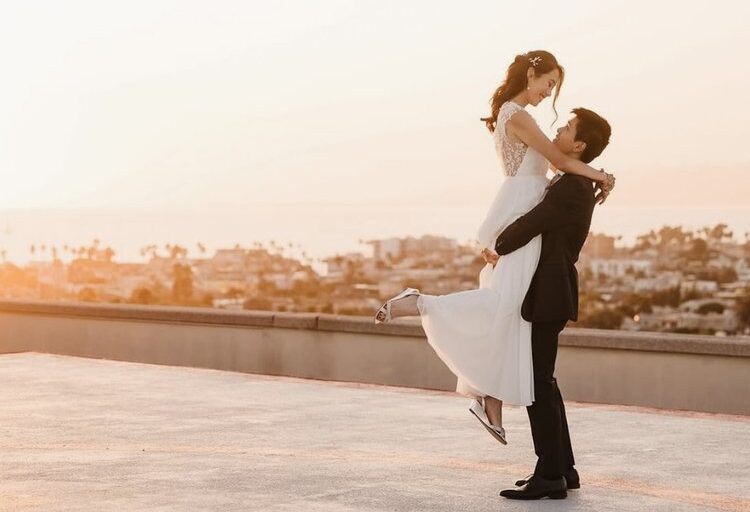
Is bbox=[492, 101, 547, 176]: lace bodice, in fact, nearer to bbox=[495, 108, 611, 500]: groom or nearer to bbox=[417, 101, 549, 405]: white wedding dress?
bbox=[417, 101, 549, 405]: white wedding dress

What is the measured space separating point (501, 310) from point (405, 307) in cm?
46

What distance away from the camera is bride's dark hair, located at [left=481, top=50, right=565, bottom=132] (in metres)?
6.75

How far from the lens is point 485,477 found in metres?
7.42

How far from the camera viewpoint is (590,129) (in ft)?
21.9

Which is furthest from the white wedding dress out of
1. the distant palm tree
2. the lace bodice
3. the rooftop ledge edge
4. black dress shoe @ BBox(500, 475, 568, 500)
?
the distant palm tree

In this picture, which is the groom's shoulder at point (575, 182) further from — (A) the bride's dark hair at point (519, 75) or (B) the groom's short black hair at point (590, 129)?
(A) the bride's dark hair at point (519, 75)

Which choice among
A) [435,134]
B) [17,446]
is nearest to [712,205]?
[435,134]

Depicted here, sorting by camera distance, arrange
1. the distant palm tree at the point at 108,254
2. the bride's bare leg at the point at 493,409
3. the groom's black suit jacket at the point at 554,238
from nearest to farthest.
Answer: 1. the groom's black suit jacket at the point at 554,238
2. the bride's bare leg at the point at 493,409
3. the distant palm tree at the point at 108,254

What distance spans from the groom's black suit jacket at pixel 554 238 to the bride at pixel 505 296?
0.06m

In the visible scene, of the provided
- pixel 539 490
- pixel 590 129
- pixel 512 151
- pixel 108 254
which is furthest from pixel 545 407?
pixel 108 254

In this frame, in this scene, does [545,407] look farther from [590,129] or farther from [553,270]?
[590,129]

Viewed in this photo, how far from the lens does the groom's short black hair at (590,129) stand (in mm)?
6676

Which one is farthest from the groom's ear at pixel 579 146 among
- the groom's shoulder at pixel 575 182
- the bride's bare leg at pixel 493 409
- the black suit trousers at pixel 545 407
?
the bride's bare leg at pixel 493 409

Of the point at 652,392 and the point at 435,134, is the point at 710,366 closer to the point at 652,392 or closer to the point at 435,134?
the point at 652,392
